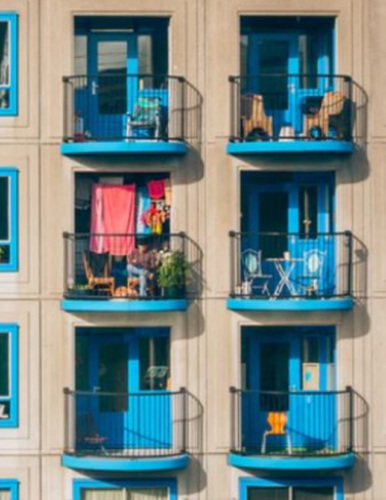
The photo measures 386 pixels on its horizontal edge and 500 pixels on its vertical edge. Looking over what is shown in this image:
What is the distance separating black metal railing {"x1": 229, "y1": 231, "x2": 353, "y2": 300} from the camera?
31359 mm

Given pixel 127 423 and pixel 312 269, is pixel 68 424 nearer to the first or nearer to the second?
pixel 127 423

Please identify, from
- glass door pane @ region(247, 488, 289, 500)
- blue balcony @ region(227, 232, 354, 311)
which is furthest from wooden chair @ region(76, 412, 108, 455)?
blue balcony @ region(227, 232, 354, 311)

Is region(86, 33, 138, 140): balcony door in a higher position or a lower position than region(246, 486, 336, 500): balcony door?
higher

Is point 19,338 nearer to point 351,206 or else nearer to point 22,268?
point 22,268

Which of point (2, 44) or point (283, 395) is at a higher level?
point (2, 44)

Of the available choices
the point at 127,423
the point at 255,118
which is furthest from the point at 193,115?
the point at 127,423

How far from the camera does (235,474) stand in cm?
3134

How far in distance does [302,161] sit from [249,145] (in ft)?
3.49

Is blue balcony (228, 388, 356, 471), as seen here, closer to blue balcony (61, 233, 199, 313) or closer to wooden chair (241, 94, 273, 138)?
blue balcony (61, 233, 199, 313)

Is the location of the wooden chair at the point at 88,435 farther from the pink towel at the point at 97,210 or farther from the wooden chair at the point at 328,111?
the wooden chair at the point at 328,111

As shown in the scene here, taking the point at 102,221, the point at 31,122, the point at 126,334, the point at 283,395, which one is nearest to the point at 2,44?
the point at 31,122

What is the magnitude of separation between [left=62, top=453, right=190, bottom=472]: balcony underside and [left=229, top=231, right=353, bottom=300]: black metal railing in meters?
3.05

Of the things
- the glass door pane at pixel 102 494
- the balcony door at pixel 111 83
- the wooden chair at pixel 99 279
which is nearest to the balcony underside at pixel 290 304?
the wooden chair at pixel 99 279

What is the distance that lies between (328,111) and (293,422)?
5.43m
